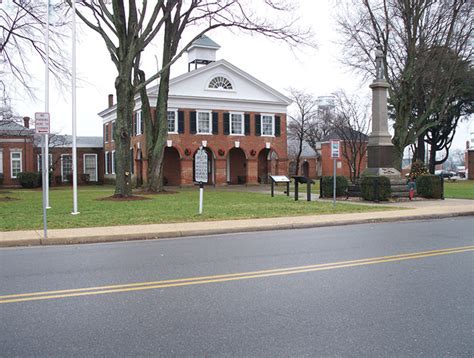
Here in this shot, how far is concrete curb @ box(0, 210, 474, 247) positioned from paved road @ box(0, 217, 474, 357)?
1023 mm

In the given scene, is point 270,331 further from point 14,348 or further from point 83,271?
point 83,271

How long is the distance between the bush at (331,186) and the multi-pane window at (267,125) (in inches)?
795

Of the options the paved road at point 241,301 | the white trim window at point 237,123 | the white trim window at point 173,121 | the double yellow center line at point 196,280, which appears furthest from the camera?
the white trim window at point 237,123

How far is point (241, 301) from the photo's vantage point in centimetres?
557

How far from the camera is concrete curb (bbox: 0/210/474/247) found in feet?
34.7

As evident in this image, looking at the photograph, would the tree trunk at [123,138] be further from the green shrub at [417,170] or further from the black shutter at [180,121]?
the green shrub at [417,170]

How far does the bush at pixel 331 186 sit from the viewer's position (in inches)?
870

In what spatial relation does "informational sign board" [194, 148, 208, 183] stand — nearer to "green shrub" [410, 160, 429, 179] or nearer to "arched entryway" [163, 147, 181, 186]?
"green shrub" [410, 160, 429, 179]

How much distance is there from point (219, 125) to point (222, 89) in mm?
3010

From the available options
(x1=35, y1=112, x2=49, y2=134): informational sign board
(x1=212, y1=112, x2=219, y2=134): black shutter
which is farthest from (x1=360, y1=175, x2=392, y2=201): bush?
(x1=212, y1=112, x2=219, y2=134): black shutter

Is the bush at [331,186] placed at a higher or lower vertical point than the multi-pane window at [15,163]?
lower

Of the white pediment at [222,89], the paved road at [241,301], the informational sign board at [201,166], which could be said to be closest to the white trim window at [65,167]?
the white pediment at [222,89]

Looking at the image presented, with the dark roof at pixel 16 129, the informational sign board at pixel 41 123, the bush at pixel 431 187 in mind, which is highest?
the dark roof at pixel 16 129

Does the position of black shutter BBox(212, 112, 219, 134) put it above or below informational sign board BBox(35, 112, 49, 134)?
above
